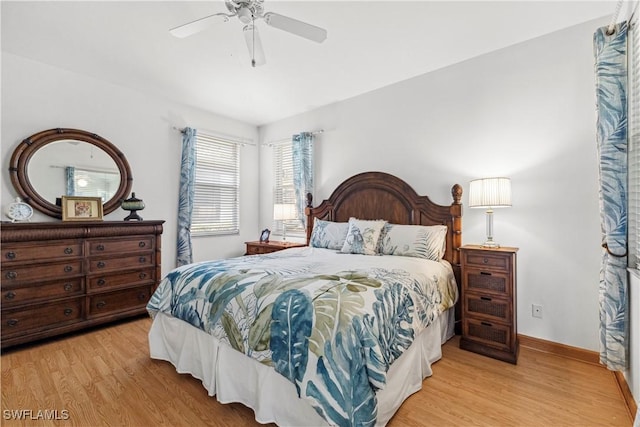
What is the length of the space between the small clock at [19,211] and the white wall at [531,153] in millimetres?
3882

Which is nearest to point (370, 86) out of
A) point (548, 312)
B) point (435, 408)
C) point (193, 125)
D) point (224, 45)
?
point (224, 45)

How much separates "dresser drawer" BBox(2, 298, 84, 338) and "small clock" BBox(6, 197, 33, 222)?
0.86 m

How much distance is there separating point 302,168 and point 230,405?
3.06 meters

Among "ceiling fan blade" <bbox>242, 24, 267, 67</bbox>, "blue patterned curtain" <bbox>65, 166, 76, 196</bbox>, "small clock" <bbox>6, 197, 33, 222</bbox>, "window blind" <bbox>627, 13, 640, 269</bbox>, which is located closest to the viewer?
"window blind" <bbox>627, 13, 640, 269</bbox>

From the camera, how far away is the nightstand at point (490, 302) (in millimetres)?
2314

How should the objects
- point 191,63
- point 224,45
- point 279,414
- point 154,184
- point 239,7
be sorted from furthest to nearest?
point 154,184
point 191,63
point 224,45
point 239,7
point 279,414

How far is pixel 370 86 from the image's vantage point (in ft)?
11.6

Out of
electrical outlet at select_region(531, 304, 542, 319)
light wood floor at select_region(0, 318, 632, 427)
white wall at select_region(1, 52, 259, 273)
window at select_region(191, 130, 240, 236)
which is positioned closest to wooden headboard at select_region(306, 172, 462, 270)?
electrical outlet at select_region(531, 304, 542, 319)

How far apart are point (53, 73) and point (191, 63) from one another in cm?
149

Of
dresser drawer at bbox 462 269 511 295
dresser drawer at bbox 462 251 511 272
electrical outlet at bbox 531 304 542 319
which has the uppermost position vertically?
dresser drawer at bbox 462 251 511 272

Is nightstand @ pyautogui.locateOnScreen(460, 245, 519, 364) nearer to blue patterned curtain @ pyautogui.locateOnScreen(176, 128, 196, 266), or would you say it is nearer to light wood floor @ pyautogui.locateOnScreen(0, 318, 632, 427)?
light wood floor @ pyautogui.locateOnScreen(0, 318, 632, 427)

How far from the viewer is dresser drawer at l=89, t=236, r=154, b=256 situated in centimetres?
297

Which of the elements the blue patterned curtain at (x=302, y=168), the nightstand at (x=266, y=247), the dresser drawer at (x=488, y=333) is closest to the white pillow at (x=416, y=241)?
the dresser drawer at (x=488, y=333)

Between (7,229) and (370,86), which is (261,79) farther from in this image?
(7,229)
